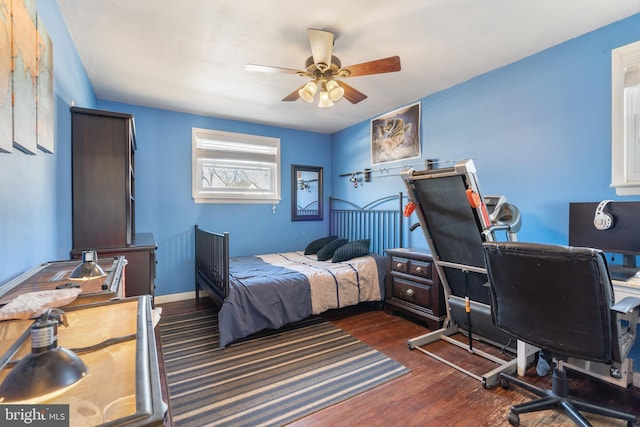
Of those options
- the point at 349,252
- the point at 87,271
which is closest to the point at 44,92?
the point at 87,271

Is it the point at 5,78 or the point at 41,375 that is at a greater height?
the point at 5,78

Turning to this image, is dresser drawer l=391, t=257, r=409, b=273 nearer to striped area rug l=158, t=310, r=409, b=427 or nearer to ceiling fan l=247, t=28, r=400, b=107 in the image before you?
striped area rug l=158, t=310, r=409, b=427

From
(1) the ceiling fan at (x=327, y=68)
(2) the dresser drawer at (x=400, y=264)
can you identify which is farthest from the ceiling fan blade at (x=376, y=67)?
(2) the dresser drawer at (x=400, y=264)

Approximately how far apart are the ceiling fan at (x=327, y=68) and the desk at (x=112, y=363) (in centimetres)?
180

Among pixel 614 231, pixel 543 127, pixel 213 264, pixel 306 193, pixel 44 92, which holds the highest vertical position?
pixel 543 127

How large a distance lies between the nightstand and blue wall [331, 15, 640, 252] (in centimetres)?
85

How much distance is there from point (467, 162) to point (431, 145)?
5.61 ft

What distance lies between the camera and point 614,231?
6.18 ft

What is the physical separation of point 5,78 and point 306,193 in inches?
150

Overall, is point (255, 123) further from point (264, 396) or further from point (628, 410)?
point (628, 410)

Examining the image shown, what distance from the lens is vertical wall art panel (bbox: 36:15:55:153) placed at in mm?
1313

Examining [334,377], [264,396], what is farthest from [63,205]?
[334,377]

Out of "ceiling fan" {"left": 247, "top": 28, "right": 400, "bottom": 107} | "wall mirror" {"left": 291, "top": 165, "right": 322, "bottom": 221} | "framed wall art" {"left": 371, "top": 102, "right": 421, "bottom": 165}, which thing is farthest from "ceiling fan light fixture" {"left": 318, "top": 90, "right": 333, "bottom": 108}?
"wall mirror" {"left": 291, "top": 165, "right": 322, "bottom": 221}

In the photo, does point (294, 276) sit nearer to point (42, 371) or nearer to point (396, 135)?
point (396, 135)
